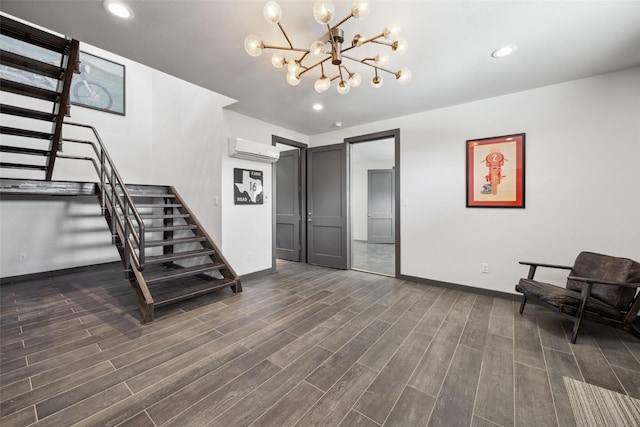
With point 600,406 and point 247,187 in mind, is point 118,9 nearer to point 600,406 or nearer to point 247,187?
point 247,187

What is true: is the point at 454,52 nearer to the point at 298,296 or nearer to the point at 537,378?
the point at 537,378

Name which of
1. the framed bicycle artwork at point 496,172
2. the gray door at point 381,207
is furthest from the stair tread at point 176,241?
the gray door at point 381,207

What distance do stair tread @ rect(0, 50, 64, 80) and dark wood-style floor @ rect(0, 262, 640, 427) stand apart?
236cm

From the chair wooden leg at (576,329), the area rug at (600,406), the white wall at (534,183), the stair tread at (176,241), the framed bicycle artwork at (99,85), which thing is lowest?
the area rug at (600,406)

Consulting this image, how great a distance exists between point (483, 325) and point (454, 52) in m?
2.63

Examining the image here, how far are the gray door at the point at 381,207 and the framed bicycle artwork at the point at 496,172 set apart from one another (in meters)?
4.53

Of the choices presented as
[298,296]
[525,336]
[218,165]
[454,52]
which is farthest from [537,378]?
[218,165]

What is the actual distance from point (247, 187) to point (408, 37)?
2.93 m

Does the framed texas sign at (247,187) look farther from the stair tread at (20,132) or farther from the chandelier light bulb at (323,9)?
the chandelier light bulb at (323,9)

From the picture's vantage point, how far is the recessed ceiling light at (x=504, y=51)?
7.33 ft

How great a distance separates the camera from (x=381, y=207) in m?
8.05

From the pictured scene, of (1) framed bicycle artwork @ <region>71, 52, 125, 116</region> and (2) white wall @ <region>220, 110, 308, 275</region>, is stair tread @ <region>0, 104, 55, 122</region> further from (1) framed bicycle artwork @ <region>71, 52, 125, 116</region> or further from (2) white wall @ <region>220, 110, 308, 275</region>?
(1) framed bicycle artwork @ <region>71, 52, 125, 116</region>

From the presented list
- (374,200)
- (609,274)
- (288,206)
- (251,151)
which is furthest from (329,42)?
(374,200)

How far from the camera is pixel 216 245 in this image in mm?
3785
